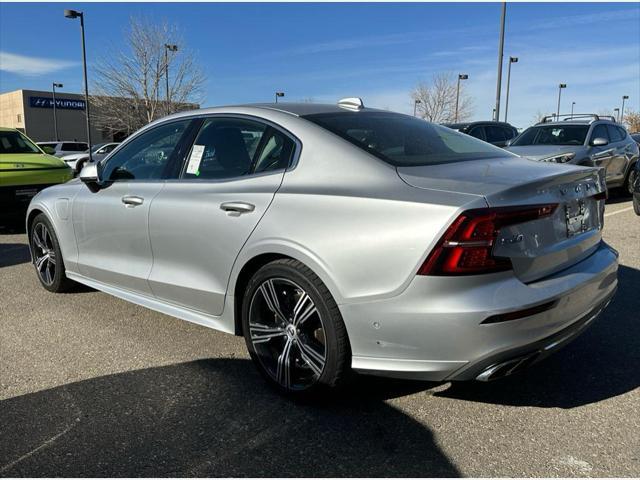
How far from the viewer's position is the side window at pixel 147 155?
380 cm

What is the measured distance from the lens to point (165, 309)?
3625mm

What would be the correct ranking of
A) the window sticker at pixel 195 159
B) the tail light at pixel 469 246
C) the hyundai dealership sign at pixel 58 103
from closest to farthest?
the tail light at pixel 469 246 < the window sticker at pixel 195 159 < the hyundai dealership sign at pixel 58 103

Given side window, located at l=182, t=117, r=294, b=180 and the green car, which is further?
the green car

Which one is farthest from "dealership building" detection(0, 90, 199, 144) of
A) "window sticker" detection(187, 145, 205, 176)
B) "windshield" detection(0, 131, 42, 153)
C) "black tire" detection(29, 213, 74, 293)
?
"window sticker" detection(187, 145, 205, 176)

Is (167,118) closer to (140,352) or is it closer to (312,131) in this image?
(312,131)

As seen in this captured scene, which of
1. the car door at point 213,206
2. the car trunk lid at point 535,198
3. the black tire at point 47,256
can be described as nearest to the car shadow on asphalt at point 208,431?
the car door at point 213,206

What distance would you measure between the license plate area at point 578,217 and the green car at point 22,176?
777 cm

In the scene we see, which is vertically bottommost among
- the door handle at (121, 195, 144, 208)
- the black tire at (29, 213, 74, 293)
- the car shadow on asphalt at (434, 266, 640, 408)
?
the car shadow on asphalt at (434, 266, 640, 408)

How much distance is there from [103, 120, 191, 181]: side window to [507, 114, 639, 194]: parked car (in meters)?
7.01

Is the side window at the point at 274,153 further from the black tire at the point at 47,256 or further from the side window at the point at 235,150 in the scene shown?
the black tire at the point at 47,256

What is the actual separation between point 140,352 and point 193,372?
0.53m

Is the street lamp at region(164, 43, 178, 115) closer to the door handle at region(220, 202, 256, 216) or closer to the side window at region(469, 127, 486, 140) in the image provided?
the side window at region(469, 127, 486, 140)

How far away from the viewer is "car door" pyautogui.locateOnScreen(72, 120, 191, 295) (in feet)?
12.3

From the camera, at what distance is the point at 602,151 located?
10.1 meters
